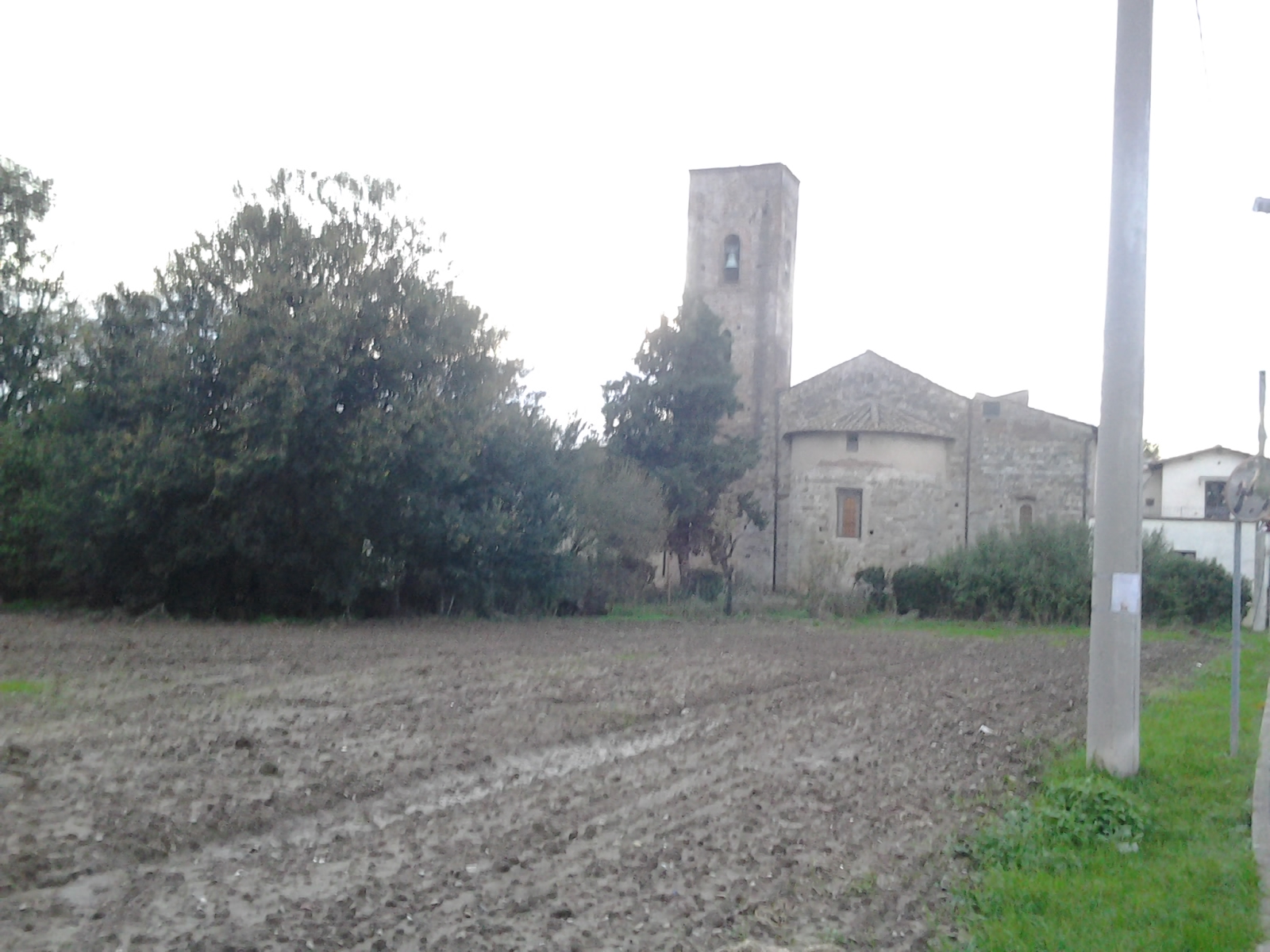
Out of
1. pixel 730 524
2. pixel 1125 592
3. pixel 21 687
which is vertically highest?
pixel 730 524

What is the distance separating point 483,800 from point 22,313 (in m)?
28.1

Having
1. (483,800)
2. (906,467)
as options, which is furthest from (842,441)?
(483,800)

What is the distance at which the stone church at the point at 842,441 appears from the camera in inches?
1519

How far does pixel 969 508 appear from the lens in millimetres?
41000

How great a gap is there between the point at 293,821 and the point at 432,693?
6.28 m

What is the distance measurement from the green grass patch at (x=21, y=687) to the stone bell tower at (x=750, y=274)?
3092cm

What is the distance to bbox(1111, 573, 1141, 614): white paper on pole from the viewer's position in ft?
30.6

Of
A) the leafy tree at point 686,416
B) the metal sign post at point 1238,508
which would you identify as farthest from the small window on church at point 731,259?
the metal sign post at point 1238,508

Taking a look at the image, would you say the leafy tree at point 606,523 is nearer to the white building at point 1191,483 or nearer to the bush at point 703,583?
the bush at point 703,583

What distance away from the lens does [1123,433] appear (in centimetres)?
937

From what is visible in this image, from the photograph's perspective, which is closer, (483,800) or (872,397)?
(483,800)

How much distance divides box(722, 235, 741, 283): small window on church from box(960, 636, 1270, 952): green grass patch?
35160 mm

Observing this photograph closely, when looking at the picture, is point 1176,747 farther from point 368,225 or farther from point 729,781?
point 368,225

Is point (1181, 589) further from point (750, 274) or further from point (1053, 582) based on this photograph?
point (750, 274)
